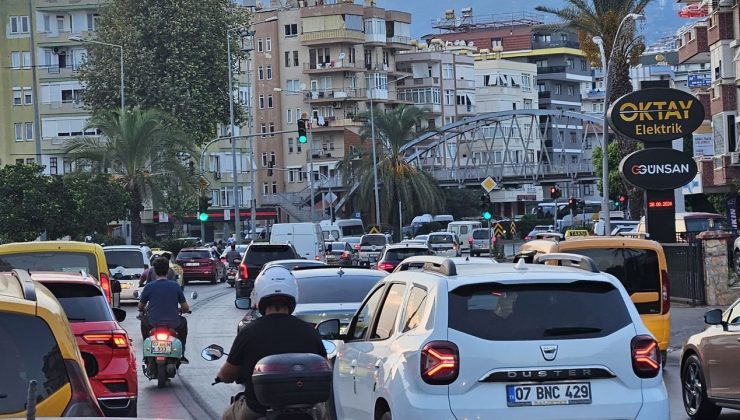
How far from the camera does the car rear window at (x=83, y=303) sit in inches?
531

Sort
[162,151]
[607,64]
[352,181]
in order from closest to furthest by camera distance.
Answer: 1. [607,64]
2. [162,151]
3. [352,181]

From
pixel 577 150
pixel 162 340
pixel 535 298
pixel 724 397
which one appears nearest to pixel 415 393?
pixel 535 298

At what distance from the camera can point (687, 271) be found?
105ft

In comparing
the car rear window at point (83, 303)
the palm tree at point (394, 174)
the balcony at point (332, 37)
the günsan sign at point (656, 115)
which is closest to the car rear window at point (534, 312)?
the car rear window at point (83, 303)

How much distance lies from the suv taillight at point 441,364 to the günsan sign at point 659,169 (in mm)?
21905

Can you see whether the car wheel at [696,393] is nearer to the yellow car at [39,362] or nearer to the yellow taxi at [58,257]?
the yellow taxi at [58,257]

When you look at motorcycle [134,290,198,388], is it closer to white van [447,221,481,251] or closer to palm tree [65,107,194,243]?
palm tree [65,107,194,243]

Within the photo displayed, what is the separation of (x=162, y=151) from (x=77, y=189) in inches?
387

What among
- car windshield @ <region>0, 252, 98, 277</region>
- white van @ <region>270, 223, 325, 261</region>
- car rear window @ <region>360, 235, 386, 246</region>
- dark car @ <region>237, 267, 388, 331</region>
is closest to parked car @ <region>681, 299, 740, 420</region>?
dark car @ <region>237, 267, 388, 331</region>

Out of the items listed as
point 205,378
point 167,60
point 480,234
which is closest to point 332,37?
point 167,60

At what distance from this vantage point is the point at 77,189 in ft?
193

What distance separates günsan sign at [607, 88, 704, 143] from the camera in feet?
101

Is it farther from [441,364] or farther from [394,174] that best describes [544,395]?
[394,174]

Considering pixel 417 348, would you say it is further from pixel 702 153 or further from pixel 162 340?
pixel 702 153
